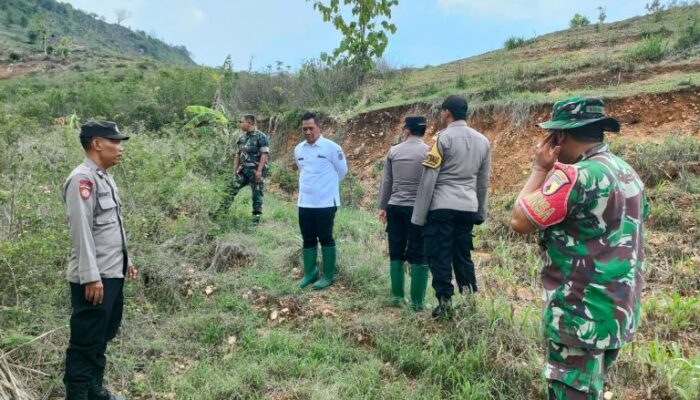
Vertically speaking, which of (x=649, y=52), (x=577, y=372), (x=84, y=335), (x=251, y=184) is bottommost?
(x=84, y=335)

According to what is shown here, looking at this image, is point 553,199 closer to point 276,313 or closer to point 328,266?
point 276,313

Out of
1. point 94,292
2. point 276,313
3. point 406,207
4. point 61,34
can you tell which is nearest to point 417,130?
point 406,207

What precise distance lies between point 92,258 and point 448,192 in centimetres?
239

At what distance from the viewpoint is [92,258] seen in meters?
2.53

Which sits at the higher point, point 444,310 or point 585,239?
point 585,239

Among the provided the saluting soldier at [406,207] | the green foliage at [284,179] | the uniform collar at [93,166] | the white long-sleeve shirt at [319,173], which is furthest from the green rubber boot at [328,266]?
the green foliage at [284,179]

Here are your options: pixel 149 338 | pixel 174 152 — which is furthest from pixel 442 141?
pixel 174 152

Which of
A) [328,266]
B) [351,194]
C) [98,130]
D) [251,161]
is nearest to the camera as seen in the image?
[98,130]

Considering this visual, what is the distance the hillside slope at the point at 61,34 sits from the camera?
4044 cm

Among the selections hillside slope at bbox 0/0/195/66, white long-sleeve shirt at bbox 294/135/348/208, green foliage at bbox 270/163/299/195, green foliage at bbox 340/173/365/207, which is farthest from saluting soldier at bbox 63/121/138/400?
hillside slope at bbox 0/0/195/66

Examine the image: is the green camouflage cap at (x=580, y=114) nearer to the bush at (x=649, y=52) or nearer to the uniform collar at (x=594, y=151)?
the uniform collar at (x=594, y=151)

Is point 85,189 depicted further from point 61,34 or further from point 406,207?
point 61,34

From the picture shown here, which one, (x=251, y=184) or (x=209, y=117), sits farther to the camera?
(x=209, y=117)

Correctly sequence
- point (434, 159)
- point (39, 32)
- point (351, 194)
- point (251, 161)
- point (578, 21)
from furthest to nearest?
point (39, 32)
point (578, 21)
point (351, 194)
point (251, 161)
point (434, 159)
